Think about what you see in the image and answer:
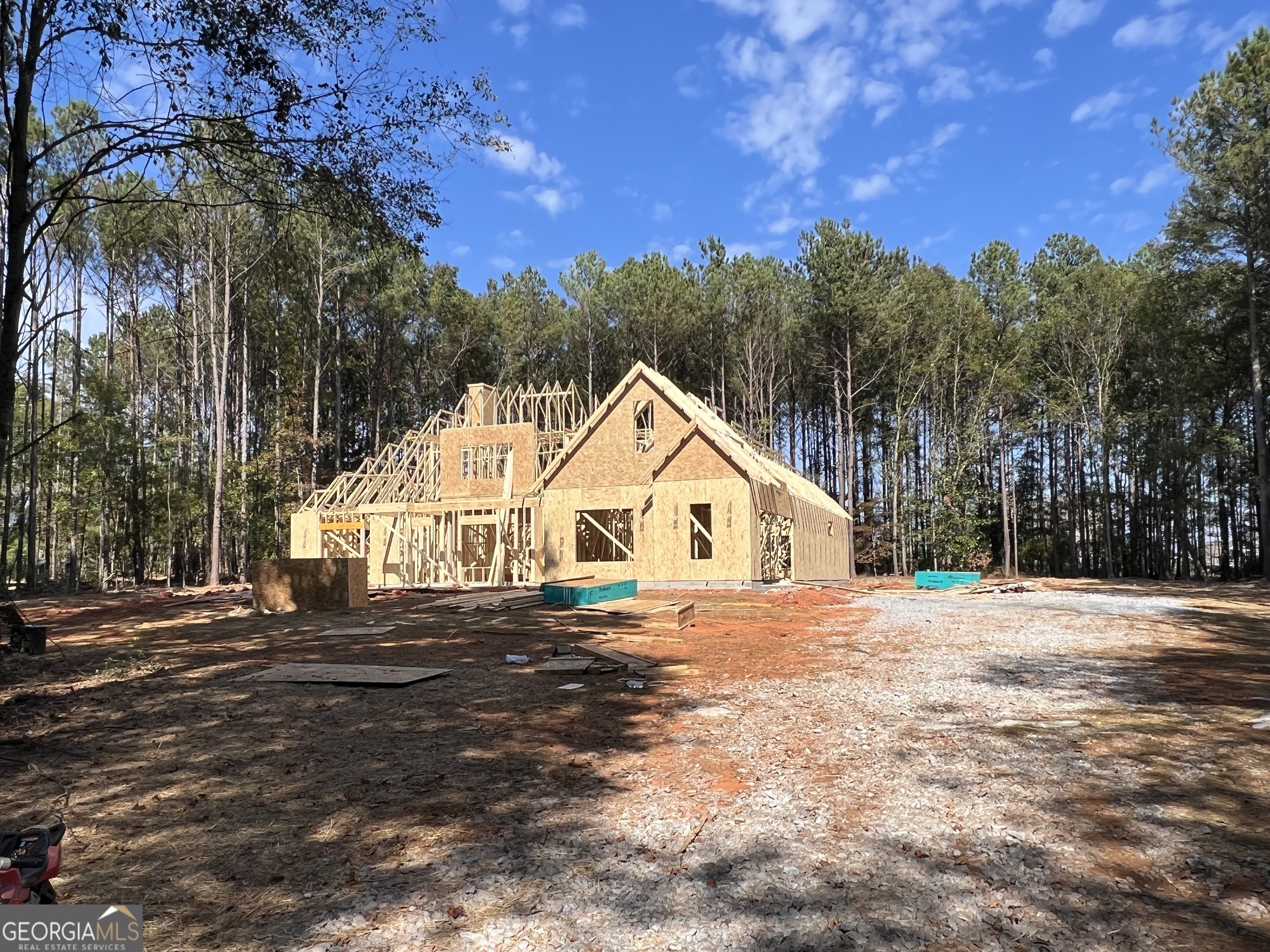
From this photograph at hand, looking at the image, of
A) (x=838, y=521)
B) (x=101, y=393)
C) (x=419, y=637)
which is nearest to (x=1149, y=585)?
(x=838, y=521)

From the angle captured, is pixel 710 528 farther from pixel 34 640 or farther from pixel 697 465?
pixel 34 640

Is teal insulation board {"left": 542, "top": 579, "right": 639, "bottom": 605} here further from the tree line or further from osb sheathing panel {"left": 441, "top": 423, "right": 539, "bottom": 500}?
the tree line

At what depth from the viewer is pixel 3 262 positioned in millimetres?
7863

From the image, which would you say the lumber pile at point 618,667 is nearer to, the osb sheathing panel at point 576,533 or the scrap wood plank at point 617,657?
the scrap wood plank at point 617,657

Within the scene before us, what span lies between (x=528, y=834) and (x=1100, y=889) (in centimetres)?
281

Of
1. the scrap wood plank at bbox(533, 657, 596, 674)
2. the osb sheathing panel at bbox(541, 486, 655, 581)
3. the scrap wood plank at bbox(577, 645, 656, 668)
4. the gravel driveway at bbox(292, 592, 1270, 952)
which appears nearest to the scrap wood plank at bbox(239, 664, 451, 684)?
the scrap wood plank at bbox(533, 657, 596, 674)

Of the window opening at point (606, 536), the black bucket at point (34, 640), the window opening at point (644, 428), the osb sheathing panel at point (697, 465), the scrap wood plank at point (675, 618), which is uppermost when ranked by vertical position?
the window opening at point (644, 428)

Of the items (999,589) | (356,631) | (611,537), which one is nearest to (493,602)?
(356,631)

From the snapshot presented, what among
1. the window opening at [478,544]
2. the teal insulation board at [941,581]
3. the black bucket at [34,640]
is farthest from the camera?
the window opening at [478,544]

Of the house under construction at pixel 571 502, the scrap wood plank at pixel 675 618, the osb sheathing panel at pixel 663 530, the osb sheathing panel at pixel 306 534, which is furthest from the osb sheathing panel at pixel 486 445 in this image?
the scrap wood plank at pixel 675 618

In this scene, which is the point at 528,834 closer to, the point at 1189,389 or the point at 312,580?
the point at 312,580

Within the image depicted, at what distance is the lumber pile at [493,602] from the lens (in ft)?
50.8

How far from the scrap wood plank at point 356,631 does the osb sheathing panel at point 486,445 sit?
38.3 feet

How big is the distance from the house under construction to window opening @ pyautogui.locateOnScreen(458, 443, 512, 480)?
1.9 inches
